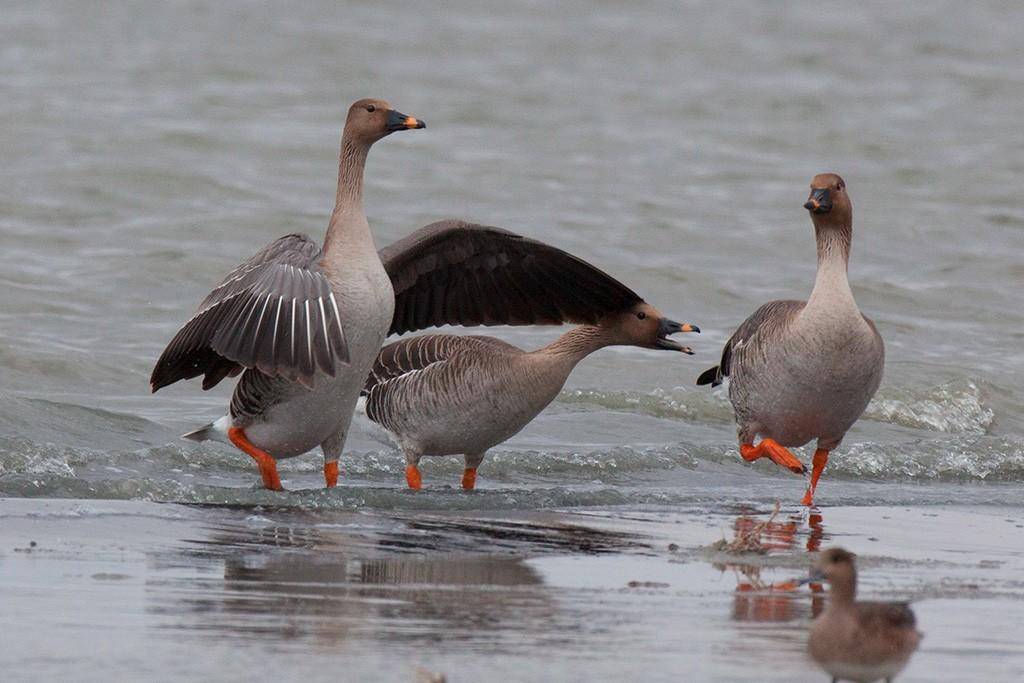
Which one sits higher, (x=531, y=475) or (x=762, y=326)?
(x=762, y=326)

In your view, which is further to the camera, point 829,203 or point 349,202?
point 829,203

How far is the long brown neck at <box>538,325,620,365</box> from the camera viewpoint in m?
9.96

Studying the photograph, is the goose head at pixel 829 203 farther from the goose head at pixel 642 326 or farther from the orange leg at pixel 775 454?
the orange leg at pixel 775 454

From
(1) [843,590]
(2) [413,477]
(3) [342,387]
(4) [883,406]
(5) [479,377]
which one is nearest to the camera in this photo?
(1) [843,590]

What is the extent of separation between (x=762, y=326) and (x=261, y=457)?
2871mm

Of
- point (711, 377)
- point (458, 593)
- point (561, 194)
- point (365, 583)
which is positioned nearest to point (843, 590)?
point (458, 593)

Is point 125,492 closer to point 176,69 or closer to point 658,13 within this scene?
point 176,69

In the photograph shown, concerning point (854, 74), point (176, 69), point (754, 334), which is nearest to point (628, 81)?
point (854, 74)

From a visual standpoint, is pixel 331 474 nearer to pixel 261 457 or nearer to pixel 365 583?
pixel 261 457

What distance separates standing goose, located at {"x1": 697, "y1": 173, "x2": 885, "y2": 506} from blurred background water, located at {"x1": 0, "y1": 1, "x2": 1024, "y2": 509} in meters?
0.46

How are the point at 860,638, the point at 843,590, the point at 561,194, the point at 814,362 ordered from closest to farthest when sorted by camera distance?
the point at 860,638
the point at 843,590
the point at 814,362
the point at 561,194

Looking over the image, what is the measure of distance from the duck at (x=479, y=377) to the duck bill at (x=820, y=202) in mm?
950

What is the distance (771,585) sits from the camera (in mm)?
6539

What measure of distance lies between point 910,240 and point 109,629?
665 inches
